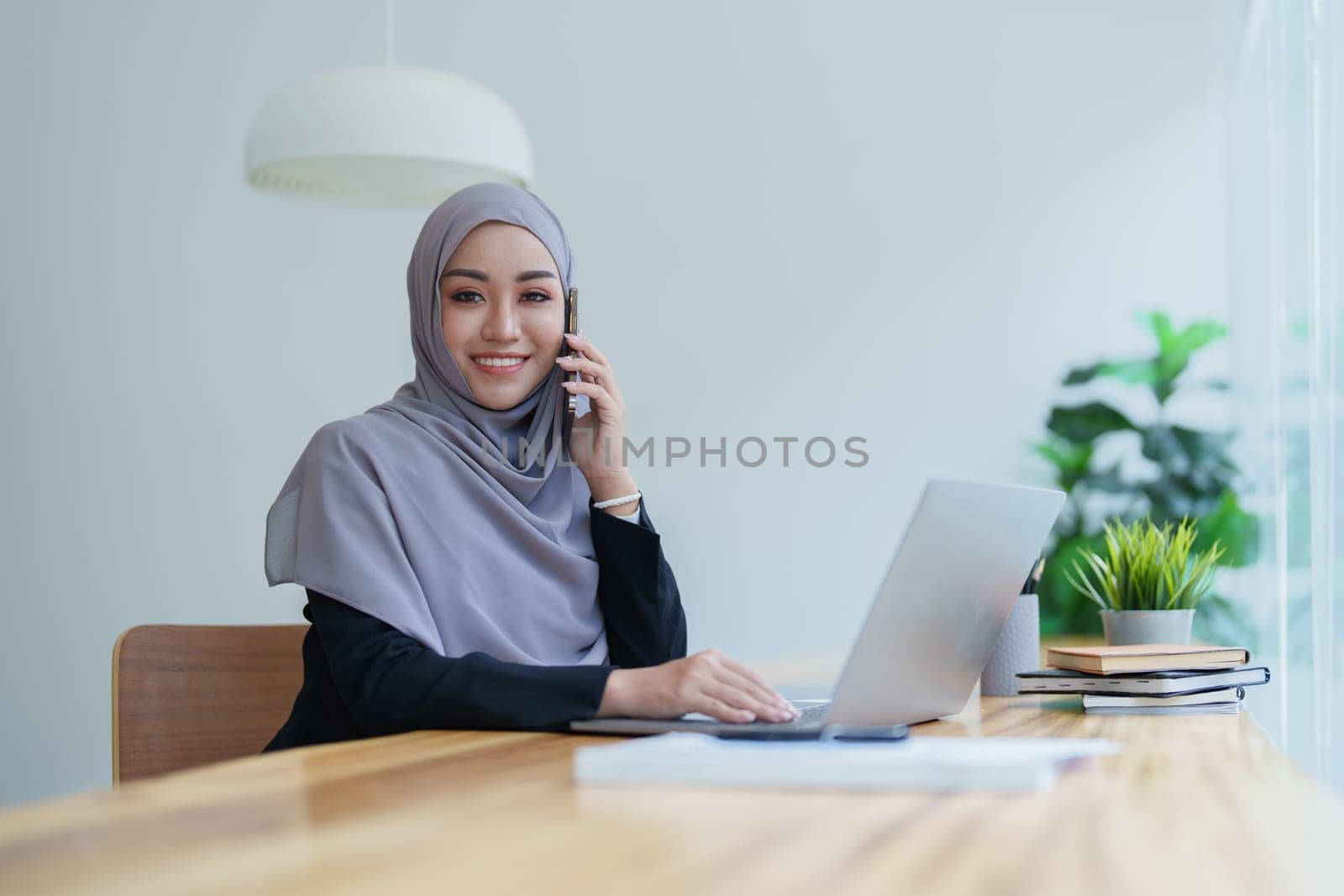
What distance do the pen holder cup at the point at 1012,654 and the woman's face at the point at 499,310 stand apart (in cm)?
68

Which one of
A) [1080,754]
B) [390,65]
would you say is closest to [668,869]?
[1080,754]

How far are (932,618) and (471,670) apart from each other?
435 mm

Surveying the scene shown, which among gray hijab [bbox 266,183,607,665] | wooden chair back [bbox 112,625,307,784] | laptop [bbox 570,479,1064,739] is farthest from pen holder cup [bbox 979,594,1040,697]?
→ wooden chair back [bbox 112,625,307,784]

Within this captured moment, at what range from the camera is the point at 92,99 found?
13.6 ft

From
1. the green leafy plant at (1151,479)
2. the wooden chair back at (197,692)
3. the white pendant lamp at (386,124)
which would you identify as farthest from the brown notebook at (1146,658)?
the green leafy plant at (1151,479)

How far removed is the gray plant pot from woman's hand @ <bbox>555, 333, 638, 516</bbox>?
25.0 inches

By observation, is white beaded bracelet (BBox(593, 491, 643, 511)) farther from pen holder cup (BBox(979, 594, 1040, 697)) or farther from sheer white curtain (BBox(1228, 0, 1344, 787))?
sheer white curtain (BBox(1228, 0, 1344, 787))

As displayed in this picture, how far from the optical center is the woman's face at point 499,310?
1713mm

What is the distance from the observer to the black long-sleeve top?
1.23m

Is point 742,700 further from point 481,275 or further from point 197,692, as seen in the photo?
point 197,692

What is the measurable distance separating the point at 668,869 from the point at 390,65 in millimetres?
2131

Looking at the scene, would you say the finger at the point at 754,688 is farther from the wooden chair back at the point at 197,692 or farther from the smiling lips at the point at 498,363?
the wooden chair back at the point at 197,692

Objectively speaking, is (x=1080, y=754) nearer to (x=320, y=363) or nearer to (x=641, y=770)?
(x=641, y=770)

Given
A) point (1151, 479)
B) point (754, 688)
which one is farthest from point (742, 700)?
point (1151, 479)
